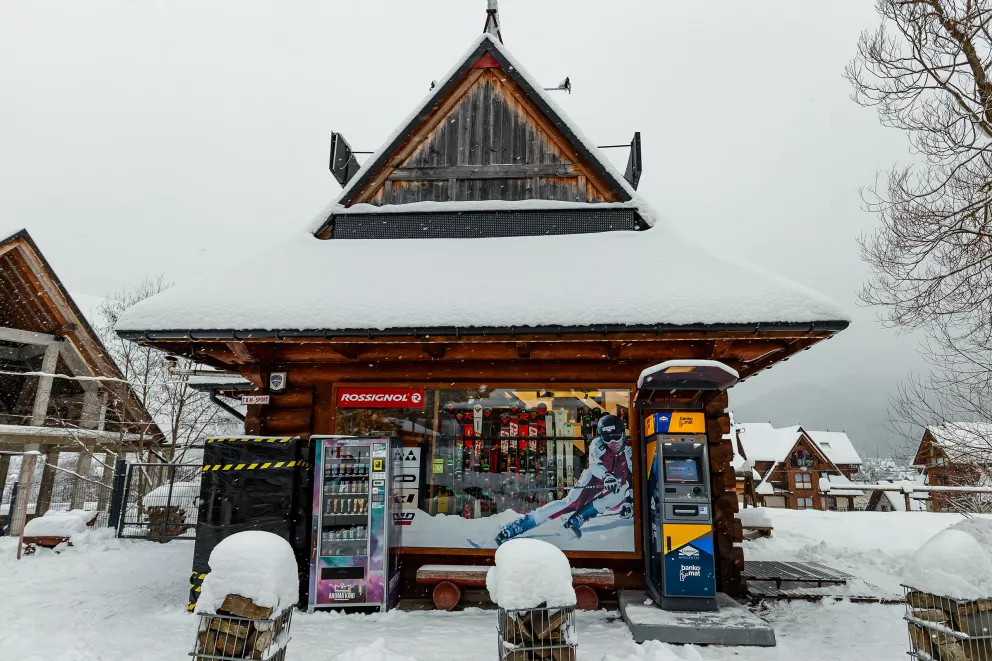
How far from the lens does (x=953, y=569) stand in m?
3.76

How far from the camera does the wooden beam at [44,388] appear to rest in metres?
17.8

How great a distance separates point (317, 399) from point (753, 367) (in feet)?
20.8

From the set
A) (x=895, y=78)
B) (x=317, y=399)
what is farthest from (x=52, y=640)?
(x=895, y=78)

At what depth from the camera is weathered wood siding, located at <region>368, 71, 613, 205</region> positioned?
9547 mm

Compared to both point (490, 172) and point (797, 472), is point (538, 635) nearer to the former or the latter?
point (490, 172)

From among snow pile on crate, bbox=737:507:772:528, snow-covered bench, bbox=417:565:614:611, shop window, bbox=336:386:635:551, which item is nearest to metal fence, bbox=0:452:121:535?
shop window, bbox=336:386:635:551

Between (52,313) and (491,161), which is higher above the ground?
(491,161)

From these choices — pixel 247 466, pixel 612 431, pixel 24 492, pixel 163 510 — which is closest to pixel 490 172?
pixel 612 431

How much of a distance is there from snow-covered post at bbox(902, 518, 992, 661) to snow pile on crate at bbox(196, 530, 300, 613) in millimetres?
4335

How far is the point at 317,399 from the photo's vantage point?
790 cm

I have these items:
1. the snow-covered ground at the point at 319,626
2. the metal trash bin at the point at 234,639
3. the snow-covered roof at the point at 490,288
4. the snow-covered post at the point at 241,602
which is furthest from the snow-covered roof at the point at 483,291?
the metal trash bin at the point at 234,639

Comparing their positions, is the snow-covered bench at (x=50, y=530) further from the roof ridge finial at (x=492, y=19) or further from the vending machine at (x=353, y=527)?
the roof ridge finial at (x=492, y=19)

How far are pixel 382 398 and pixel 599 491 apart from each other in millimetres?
3204

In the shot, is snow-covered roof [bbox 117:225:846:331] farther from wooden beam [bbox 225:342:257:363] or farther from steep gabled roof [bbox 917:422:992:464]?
steep gabled roof [bbox 917:422:992:464]
